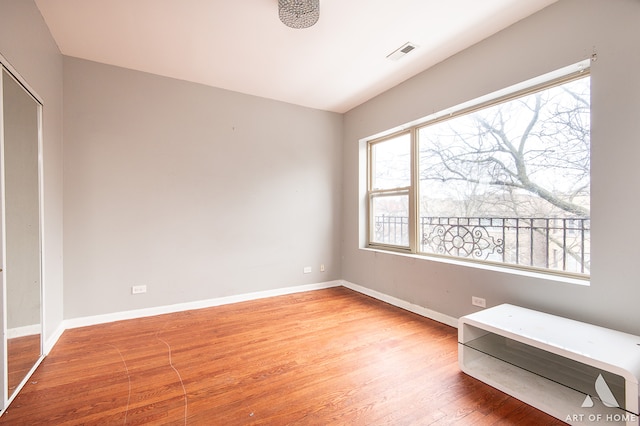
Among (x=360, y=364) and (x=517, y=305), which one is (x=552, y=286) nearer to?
(x=517, y=305)

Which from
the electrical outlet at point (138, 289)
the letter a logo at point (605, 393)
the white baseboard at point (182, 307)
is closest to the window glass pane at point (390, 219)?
the white baseboard at point (182, 307)

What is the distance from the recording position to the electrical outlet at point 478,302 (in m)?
2.59

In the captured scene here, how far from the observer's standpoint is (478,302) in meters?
2.64

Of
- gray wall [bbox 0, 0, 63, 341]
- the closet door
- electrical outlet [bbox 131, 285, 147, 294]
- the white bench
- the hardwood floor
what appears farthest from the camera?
electrical outlet [bbox 131, 285, 147, 294]

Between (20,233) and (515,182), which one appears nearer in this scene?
(20,233)

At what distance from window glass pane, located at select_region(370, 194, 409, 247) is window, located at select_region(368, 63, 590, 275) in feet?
0.07

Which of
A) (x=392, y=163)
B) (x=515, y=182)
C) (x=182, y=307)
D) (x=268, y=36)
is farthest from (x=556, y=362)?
(x=182, y=307)

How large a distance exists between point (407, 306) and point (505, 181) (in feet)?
5.84

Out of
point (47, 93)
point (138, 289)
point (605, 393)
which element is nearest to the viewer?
point (605, 393)

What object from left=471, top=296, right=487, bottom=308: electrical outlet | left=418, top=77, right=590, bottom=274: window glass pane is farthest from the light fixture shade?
left=471, top=296, right=487, bottom=308: electrical outlet

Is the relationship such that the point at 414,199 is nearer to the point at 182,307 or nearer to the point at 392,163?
the point at 392,163

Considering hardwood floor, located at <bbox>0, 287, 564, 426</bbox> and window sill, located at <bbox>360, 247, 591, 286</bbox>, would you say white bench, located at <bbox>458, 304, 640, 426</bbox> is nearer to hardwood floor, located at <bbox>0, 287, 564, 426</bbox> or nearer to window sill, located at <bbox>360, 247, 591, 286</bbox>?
hardwood floor, located at <bbox>0, 287, 564, 426</bbox>

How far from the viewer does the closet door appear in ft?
5.74

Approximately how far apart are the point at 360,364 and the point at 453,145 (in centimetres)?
246
